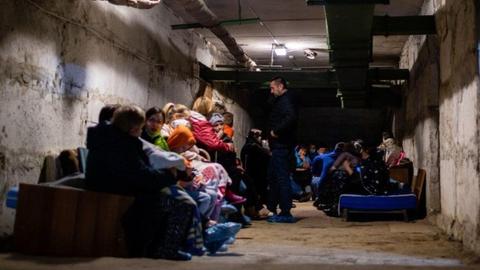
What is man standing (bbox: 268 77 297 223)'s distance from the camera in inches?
245

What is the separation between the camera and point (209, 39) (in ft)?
31.1

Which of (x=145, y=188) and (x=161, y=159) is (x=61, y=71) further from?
(x=145, y=188)

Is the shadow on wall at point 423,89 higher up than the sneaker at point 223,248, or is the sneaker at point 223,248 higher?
the shadow on wall at point 423,89

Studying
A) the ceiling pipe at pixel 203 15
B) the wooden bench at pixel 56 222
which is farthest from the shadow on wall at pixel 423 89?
the wooden bench at pixel 56 222

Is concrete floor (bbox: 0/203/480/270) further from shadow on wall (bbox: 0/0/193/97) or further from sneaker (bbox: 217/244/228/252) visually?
shadow on wall (bbox: 0/0/193/97)

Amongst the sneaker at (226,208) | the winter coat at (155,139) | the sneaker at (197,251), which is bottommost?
the sneaker at (197,251)

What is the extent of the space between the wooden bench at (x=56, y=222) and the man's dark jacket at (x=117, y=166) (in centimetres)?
17

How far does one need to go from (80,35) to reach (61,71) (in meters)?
0.49

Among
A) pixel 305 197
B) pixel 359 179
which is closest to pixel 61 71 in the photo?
pixel 359 179

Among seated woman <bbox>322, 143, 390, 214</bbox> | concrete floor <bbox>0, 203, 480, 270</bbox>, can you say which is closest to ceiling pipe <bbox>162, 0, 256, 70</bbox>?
seated woman <bbox>322, 143, 390, 214</bbox>

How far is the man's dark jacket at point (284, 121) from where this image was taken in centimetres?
622

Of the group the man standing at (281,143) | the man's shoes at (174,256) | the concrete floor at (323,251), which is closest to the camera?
the concrete floor at (323,251)

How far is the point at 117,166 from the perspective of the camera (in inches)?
132

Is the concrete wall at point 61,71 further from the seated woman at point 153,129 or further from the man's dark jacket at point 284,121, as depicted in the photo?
the man's dark jacket at point 284,121
